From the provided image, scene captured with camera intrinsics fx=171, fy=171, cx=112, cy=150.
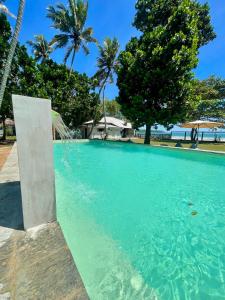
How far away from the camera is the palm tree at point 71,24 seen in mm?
20219

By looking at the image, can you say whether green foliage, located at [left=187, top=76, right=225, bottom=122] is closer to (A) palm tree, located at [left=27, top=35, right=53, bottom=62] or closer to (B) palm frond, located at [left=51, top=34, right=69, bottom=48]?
(B) palm frond, located at [left=51, top=34, right=69, bottom=48]

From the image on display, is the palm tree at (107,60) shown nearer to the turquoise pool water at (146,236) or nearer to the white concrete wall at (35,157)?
the turquoise pool water at (146,236)

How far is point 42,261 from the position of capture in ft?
5.55

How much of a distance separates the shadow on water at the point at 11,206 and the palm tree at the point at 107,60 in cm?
2220

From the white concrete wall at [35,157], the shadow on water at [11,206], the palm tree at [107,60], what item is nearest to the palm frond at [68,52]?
the palm tree at [107,60]

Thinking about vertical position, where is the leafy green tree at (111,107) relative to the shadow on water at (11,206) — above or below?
above

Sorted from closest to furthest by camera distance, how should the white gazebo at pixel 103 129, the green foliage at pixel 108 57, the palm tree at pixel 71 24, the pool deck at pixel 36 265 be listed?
the pool deck at pixel 36 265 → the palm tree at pixel 71 24 → the green foliage at pixel 108 57 → the white gazebo at pixel 103 129

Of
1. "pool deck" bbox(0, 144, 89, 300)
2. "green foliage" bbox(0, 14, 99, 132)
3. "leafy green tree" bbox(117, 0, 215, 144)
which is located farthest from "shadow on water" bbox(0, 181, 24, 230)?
"green foliage" bbox(0, 14, 99, 132)

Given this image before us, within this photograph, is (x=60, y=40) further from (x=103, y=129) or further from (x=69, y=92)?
(x=103, y=129)

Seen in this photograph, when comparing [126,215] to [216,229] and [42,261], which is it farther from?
[42,261]

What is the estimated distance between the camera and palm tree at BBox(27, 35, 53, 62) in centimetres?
2548

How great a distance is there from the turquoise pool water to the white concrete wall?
3.29 ft

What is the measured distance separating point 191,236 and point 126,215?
143 centimetres

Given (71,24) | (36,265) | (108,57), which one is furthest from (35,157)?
(71,24)
